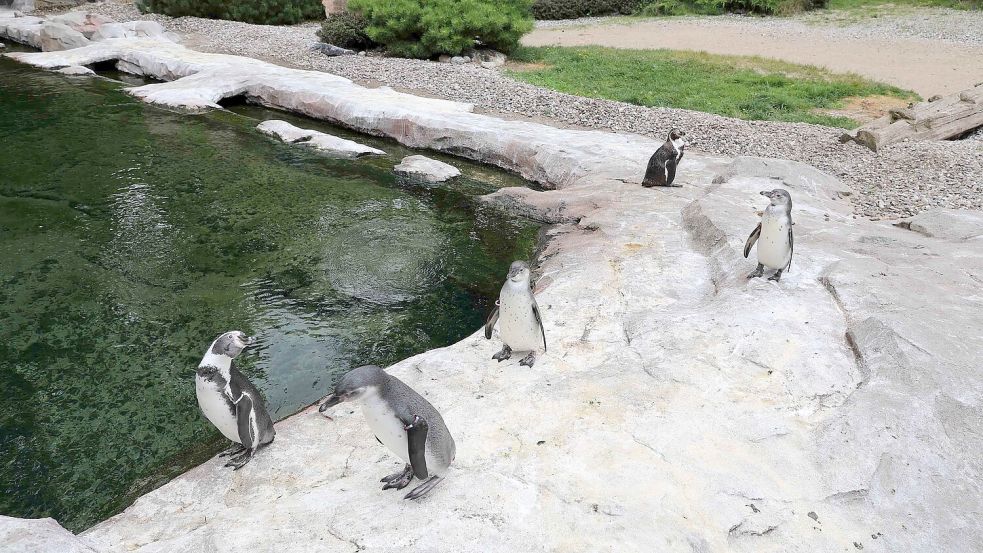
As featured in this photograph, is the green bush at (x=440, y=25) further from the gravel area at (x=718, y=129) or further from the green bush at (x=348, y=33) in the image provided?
the gravel area at (x=718, y=129)

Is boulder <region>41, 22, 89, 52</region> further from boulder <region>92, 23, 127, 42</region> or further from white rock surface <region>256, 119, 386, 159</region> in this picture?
white rock surface <region>256, 119, 386, 159</region>

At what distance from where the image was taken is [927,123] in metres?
10.5

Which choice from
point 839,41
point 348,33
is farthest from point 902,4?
point 348,33

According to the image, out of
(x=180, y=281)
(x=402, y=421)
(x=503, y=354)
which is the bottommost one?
(x=180, y=281)

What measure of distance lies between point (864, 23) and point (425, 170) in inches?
772

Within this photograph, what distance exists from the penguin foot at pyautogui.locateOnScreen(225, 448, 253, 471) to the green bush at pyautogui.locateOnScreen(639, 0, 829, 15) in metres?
26.7

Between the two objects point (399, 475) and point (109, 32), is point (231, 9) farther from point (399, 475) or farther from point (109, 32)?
point (399, 475)

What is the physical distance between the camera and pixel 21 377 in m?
5.37

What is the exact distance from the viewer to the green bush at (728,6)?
26.0 meters

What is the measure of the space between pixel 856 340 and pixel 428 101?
944cm

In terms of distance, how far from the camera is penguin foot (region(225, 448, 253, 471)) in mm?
3924

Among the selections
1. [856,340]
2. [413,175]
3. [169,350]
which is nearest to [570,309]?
[856,340]

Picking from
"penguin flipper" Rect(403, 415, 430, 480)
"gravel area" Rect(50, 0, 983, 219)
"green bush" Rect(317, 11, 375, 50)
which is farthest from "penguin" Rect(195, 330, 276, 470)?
"green bush" Rect(317, 11, 375, 50)

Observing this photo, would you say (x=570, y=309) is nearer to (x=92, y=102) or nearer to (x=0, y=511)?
(x=0, y=511)
